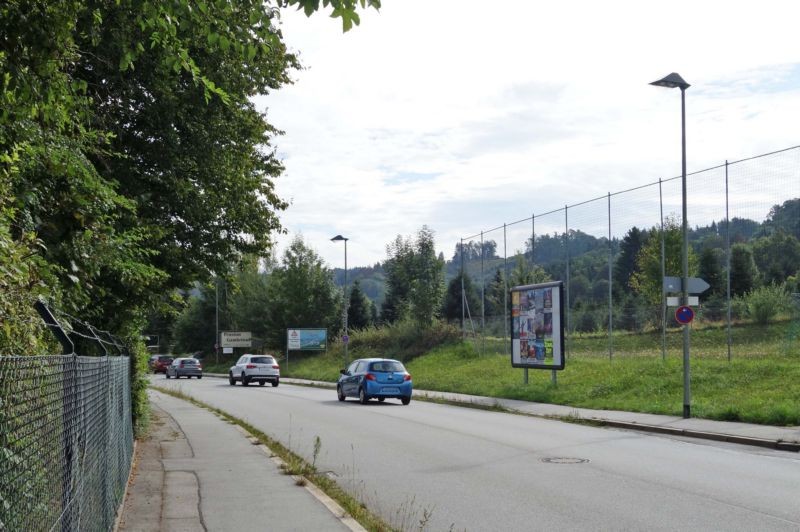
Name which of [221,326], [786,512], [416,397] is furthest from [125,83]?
[221,326]

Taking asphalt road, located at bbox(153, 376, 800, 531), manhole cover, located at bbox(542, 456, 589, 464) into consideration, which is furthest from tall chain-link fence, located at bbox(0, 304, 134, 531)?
manhole cover, located at bbox(542, 456, 589, 464)

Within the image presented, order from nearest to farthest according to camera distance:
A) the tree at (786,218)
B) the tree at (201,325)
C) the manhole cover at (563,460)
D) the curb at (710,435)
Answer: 1. the manhole cover at (563,460)
2. the curb at (710,435)
3. the tree at (786,218)
4. the tree at (201,325)

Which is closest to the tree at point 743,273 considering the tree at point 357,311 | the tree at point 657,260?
the tree at point 657,260

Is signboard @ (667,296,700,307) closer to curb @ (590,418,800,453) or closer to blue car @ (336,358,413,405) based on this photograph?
curb @ (590,418,800,453)

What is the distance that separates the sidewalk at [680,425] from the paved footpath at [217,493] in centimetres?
838

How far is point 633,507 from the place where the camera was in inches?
348

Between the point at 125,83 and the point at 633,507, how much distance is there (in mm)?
10831

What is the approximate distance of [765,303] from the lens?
1126 inches

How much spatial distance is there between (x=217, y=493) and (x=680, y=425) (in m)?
→ 11.1

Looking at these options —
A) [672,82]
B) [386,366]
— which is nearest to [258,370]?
[386,366]

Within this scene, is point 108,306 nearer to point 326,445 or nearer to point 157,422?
point 326,445

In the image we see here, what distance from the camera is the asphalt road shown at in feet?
27.3

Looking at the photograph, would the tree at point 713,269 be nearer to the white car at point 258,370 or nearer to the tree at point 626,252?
the tree at point 626,252

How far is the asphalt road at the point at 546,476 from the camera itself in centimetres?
831
